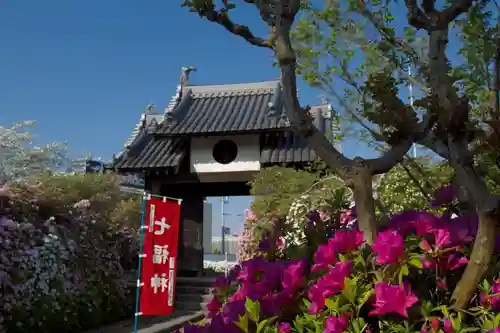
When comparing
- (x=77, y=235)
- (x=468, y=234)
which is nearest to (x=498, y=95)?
(x=468, y=234)

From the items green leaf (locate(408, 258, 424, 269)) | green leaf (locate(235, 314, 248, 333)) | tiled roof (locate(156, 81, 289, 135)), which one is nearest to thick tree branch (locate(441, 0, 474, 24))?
green leaf (locate(408, 258, 424, 269))

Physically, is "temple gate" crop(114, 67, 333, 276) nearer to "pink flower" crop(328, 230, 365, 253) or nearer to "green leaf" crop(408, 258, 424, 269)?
"pink flower" crop(328, 230, 365, 253)

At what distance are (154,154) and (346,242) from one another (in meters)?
11.9

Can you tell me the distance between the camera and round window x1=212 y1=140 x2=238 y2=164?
13.2 meters

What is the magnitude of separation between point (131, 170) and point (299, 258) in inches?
459

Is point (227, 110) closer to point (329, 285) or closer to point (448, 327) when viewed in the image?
point (329, 285)

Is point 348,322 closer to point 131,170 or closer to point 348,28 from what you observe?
point 348,28

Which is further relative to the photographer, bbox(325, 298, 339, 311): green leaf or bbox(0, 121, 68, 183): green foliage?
bbox(0, 121, 68, 183): green foliage

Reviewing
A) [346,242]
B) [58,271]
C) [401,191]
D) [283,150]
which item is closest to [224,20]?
[346,242]

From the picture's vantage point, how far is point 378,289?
1.44 meters

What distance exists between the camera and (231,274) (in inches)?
79.9

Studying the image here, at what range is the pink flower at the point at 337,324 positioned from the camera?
142 centimetres

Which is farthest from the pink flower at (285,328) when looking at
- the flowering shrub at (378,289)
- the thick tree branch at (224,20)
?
the thick tree branch at (224,20)

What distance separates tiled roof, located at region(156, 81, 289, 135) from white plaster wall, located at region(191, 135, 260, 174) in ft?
1.38
